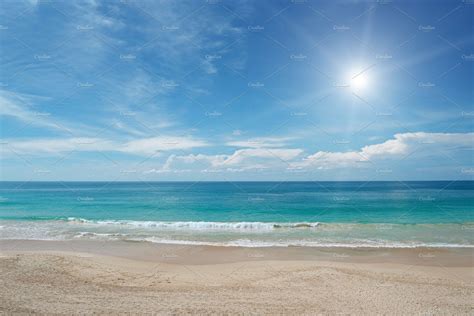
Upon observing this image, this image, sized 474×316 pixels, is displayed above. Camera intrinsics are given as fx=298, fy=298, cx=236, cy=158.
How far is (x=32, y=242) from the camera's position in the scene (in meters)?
15.5

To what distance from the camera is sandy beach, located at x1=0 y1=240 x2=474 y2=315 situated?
6.64 m

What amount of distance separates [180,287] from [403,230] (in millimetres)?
16250

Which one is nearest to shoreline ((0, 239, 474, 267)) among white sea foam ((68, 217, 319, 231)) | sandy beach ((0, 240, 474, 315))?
sandy beach ((0, 240, 474, 315))

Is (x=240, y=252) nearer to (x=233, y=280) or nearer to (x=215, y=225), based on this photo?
(x=233, y=280)

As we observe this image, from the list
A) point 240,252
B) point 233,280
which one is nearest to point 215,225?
point 240,252

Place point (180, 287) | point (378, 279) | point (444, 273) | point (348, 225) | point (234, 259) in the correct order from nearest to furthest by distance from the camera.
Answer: point (180, 287)
point (378, 279)
point (444, 273)
point (234, 259)
point (348, 225)

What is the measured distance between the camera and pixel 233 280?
30.2 feet

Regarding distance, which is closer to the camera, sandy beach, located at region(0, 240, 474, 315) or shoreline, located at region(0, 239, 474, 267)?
sandy beach, located at region(0, 240, 474, 315)

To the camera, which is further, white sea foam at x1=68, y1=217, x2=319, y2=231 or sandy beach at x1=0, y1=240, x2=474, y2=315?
white sea foam at x1=68, y1=217, x2=319, y2=231

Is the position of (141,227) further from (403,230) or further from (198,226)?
(403,230)

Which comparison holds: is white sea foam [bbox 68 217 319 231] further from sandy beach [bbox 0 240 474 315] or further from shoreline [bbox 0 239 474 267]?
sandy beach [bbox 0 240 474 315]

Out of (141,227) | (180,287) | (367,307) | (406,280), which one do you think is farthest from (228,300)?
(141,227)

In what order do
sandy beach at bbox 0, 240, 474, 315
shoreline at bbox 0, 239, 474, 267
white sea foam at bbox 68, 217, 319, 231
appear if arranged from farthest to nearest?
white sea foam at bbox 68, 217, 319, 231, shoreline at bbox 0, 239, 474, 267, sandy beach at bbox 0, 240, 474, 315

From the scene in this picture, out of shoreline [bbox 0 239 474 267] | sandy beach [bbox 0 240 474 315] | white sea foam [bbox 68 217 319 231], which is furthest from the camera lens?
white sea foam [bbox 68 217 319 231]
